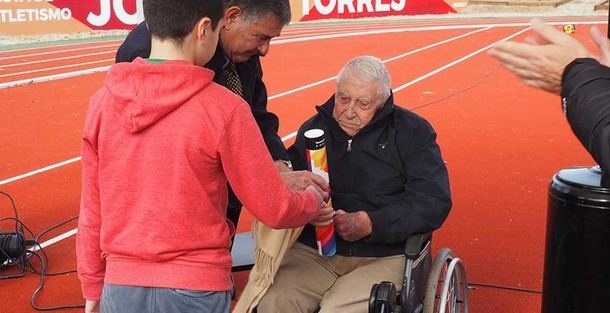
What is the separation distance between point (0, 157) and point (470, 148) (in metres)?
4.49

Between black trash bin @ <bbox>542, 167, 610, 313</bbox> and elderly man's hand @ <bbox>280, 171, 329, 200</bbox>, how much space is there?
1.02 m

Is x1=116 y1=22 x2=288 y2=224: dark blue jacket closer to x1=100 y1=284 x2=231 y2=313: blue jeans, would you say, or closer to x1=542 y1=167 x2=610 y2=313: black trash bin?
x1=100 y1=284 x2=231 y2=313: blue jeans

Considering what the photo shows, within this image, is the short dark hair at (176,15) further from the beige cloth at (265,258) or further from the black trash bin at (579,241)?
the black trash bin at (579,241)

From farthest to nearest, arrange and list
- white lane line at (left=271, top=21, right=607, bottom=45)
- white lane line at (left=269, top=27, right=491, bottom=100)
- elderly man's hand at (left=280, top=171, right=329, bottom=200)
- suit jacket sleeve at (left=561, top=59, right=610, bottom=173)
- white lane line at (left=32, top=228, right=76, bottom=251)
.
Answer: white lane line at (left=271, top=21, right=607, bottom=45) → white lane line at (left=269, top=27, right=491, bottom=100) → white lane line at (left=32, top=228, right=76, bottom=251) → elderly man's hand at (left=280, top=171, right=329, bottom=200) → suit jacket sleeve at (left=561, top=59, right=610, bottom=173)

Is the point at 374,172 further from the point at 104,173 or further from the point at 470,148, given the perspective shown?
the point at 470,148

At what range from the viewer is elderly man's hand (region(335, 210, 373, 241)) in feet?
10.5

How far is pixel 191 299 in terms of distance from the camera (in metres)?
2.12

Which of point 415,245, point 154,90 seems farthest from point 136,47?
point 415,245

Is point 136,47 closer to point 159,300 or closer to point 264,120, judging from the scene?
point 264,120

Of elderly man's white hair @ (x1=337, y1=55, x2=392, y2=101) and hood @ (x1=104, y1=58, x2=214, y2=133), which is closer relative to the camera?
hood @ (x1=104, y1=58, x2=214, y2=133)

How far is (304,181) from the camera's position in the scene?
9.09 feet

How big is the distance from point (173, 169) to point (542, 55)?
0.93 metres

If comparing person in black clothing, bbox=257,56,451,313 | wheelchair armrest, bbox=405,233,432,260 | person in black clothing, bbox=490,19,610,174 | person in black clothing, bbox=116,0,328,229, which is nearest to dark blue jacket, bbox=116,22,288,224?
person in black clothing, bbox=116,0,328,229

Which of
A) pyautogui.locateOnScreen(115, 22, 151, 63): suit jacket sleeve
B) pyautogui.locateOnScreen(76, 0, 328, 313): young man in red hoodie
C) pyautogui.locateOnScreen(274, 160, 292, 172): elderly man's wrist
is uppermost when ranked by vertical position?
pyautogui.locateOnScreen(115, 22, 151, 63): suit jacket sleeve
